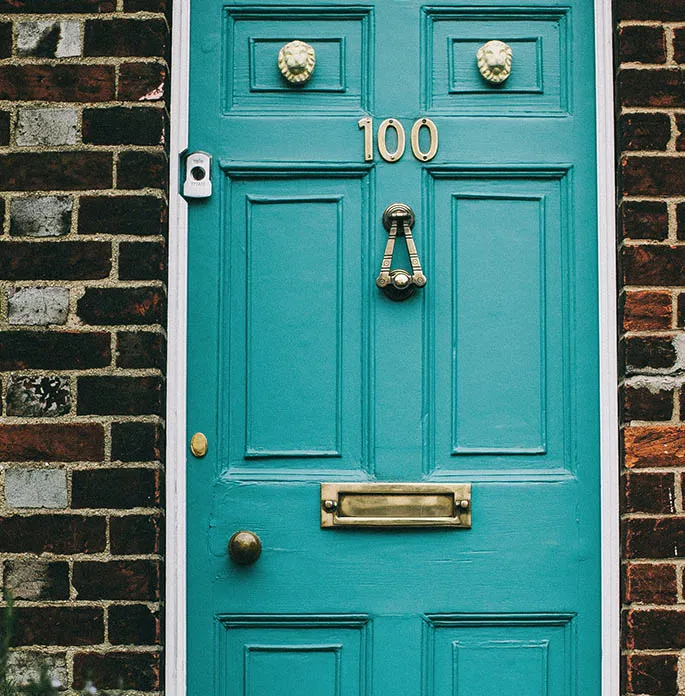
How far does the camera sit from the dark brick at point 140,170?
2.84 meters

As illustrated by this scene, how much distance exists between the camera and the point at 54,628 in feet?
9.02

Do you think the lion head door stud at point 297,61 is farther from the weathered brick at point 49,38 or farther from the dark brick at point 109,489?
the dark brick at point 109,489

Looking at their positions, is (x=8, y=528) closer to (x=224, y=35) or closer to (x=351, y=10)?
(x=224, y=35)

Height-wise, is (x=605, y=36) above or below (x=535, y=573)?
above

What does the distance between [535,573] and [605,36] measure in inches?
61.6

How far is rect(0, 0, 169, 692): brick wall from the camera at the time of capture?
9.03 feet

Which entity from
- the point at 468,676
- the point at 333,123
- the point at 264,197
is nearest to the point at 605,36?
the point at 333,123

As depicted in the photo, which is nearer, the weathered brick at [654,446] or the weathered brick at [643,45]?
the weathered brick at [654,446]

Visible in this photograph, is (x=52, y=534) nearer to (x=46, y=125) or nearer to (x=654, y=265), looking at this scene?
(x=46, y=125)

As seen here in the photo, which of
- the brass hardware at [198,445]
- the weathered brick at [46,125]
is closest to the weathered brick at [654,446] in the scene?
the brass hardware at [198,445]

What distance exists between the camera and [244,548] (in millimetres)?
2846

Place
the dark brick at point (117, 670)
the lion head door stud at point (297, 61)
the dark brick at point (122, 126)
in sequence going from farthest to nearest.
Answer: the lion head door stud at point (297, 61), the dark brick at point (122, 126), the dark brick at point (117, 670)

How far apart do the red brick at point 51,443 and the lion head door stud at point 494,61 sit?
58.9 inches

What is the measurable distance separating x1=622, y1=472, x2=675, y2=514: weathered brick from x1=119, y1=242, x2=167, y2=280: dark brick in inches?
55.6
